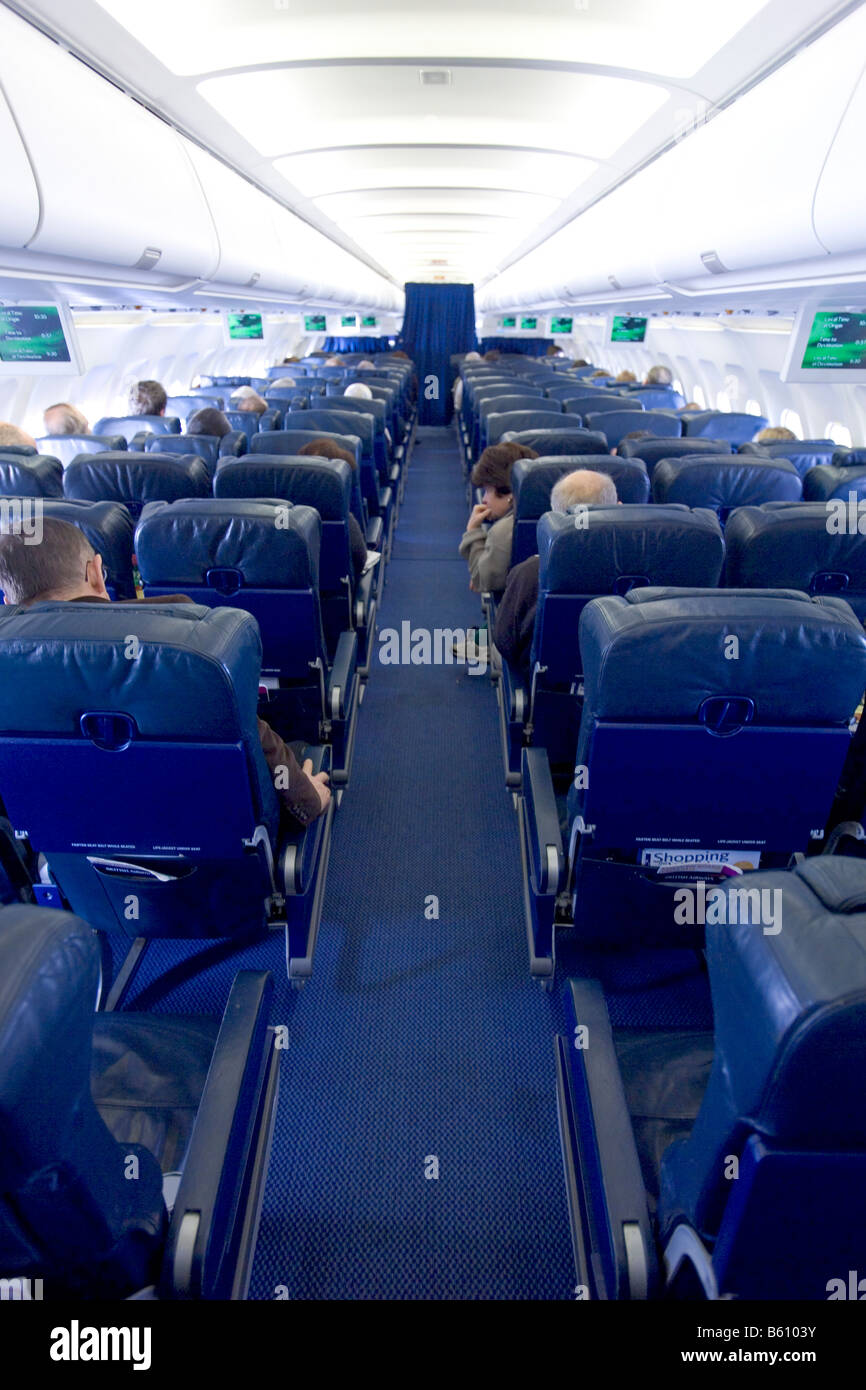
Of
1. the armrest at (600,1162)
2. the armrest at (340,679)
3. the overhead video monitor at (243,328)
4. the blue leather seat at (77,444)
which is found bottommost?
the armrest at (600,1162)

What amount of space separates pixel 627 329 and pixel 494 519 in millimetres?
10684

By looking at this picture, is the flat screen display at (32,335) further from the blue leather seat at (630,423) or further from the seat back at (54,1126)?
the seat back at (54,1126)

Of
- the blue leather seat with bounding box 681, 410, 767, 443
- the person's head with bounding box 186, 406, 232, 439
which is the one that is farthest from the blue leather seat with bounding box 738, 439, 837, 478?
the person's head with bounding box 186, 406, 232, 439

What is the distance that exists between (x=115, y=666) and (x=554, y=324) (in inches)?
844

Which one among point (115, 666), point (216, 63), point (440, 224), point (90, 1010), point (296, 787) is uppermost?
point (440, 224)

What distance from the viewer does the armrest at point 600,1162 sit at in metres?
1.29

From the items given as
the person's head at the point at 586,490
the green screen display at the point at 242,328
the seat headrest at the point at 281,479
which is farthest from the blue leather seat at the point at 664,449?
the green screen display at the point at 242,328

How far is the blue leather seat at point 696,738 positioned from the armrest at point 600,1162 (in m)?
0.47

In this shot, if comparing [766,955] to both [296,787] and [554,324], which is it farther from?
[554,324]

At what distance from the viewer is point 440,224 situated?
10422mm

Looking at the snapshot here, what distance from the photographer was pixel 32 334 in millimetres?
5410

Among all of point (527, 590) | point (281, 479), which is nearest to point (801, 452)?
point (527, 590)

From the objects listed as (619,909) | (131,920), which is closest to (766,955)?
(619,909)

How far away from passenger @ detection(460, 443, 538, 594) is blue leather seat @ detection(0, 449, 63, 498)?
2628 millimetres
